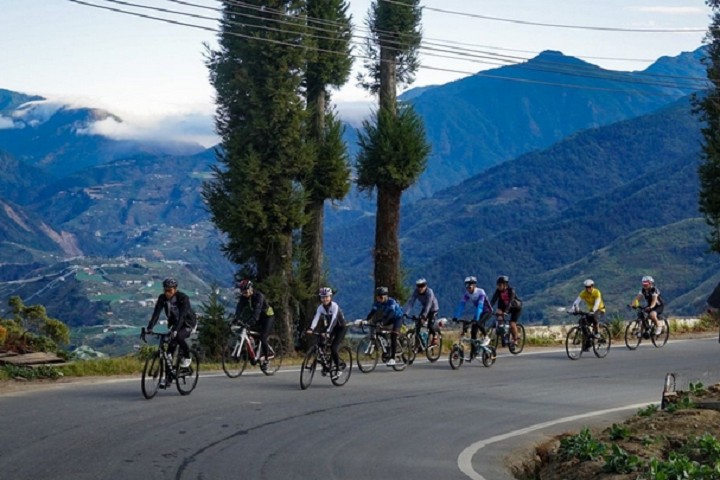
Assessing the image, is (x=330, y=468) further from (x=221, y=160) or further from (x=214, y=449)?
(x=221, y=160)

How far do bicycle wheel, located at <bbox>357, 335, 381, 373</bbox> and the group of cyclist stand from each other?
35 centimetres

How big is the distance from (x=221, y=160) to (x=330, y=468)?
19190 millimetres

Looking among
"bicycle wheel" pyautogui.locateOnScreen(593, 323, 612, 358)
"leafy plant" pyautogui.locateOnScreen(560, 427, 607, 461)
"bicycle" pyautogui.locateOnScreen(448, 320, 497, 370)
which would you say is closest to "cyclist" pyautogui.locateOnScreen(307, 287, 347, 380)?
"bicycle" pyautogui.locateOnScreen(448, 320, 497, 370)

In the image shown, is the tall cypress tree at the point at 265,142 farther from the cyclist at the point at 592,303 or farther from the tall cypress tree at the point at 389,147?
the cyclist at the point at 592,303

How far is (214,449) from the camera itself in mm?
12953

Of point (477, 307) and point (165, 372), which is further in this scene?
point (477, 307)

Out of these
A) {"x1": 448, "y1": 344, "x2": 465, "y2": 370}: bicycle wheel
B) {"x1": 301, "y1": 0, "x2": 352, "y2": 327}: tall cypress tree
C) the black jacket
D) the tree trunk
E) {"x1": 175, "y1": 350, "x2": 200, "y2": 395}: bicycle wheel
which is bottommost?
{"x1": 175, "y1": 350, "x2": 200, "y2": 395}: bicycle wheel

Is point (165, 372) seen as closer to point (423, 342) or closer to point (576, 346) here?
point (423, 342)

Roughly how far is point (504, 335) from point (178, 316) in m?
12.2

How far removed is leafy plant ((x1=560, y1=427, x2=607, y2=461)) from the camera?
Answer: 11969 millimetres

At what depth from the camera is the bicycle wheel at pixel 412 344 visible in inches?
978

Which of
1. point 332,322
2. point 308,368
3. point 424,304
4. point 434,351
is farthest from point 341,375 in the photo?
point 434,351

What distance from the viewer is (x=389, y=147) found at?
3055 centimetres

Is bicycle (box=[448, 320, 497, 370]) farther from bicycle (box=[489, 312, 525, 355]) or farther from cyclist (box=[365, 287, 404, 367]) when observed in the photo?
bicycle (box=[489, 312, 525, 355])
